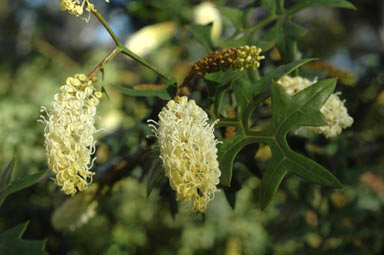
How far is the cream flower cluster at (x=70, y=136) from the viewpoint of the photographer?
1.94 feet

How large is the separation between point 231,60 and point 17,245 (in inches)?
22.0

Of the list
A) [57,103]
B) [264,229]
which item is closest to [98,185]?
[57,103]

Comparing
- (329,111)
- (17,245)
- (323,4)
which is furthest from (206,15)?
(17,245)

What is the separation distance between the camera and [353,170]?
4.29 feet

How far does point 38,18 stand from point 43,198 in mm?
2098

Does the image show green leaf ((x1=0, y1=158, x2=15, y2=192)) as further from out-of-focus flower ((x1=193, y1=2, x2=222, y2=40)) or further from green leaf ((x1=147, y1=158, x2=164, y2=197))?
out-of-focus flower ((x1=193, y1=2, x2=222, y2=40))

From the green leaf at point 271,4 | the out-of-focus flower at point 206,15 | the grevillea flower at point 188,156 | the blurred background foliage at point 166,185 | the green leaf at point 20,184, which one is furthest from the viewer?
the out-of-focus flower at point 206,15

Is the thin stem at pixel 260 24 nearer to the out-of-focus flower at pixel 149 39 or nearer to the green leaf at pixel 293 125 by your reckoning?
the green leaf at pixel 293 125

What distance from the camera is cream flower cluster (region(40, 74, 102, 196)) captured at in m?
0.59

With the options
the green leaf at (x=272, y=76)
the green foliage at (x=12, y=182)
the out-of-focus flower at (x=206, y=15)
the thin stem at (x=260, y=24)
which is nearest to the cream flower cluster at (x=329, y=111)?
the green leaf at (x=272, y=76)

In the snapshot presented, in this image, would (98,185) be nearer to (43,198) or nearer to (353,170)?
(43,198)

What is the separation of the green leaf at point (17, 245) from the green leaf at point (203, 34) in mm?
591

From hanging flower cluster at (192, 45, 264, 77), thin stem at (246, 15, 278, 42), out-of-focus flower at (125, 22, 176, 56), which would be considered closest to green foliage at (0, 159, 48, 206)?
hanging flower cluster at (192, 45, 264, 77)

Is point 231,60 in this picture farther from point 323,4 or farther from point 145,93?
point 323,4
